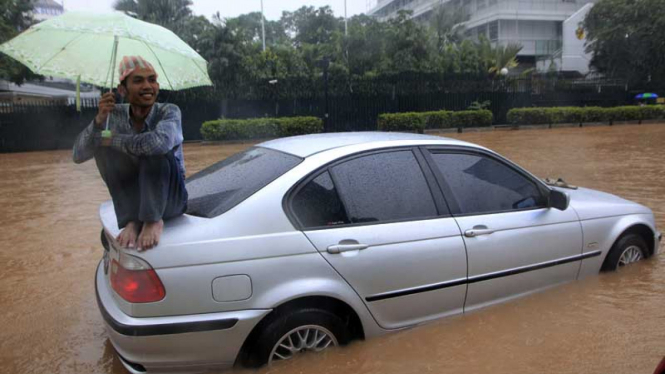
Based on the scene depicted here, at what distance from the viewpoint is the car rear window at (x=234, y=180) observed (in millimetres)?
3043

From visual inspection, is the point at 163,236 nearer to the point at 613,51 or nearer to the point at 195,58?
the point at 195,58

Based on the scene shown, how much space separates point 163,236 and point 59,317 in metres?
2.04

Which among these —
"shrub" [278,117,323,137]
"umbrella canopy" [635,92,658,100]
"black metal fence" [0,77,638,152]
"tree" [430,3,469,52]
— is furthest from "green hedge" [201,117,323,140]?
"umbrella canopy" [635,92,658,100]

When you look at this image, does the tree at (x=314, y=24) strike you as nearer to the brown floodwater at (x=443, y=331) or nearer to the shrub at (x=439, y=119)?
the shrub at (x=439, y=119)

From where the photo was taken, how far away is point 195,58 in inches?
146

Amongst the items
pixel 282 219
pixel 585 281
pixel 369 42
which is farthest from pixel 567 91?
pixel 282 219

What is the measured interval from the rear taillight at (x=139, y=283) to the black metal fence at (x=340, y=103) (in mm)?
19565

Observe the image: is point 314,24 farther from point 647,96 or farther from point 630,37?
point 647,96

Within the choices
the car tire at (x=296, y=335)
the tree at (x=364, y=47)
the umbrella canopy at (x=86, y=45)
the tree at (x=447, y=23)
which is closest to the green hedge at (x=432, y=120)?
the tree at (x=364, y=47)

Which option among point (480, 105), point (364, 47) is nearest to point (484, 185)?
point (480, 105)

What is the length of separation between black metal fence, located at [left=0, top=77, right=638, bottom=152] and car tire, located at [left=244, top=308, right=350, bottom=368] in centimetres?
1968

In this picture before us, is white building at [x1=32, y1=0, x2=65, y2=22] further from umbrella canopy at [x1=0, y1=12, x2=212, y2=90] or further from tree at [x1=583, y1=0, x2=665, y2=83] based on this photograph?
tree at [x1=583, y1=0, x2=665, y2=83]

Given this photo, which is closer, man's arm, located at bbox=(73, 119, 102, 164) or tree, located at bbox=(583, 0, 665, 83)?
man's arm, located at bbox=(73, 119, 102, 164)

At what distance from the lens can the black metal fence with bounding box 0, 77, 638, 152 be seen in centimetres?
1986
